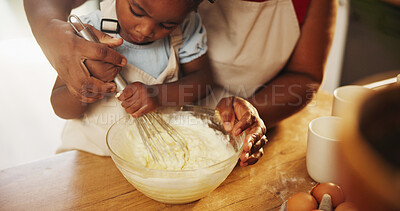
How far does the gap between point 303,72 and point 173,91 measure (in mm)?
347

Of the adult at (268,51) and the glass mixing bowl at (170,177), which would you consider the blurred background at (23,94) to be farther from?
the adult at (268,51)

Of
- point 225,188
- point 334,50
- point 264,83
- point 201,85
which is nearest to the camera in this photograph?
point 225,188

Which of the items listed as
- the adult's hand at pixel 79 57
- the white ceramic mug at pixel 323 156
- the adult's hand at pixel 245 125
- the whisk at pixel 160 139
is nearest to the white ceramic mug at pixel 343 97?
the white ceramic mug at pixel 323 156

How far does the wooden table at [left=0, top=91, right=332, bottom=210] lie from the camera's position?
0.57m

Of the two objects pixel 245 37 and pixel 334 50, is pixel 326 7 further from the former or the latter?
pixel 334 50

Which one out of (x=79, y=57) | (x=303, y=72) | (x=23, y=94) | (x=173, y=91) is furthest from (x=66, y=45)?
(x=303, y=72)

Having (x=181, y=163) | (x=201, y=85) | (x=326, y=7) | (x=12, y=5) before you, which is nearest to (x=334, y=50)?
(x=326, y=7)

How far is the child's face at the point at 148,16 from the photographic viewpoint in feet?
1.69

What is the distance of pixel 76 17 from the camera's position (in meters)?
0.51

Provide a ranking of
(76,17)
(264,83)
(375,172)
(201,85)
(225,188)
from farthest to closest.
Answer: (264,83) < (201,85) < (225,188) < (76,17) < (375,172)

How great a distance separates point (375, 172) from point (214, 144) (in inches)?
17.1

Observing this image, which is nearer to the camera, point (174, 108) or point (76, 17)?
A: point (76, 17)

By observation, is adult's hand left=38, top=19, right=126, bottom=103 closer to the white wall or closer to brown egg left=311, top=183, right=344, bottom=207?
the white wall

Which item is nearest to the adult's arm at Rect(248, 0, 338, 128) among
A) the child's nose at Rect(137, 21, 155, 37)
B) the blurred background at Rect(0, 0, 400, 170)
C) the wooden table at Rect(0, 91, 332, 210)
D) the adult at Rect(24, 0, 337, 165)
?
the adult at Rect(24, 0, 337, 165)
